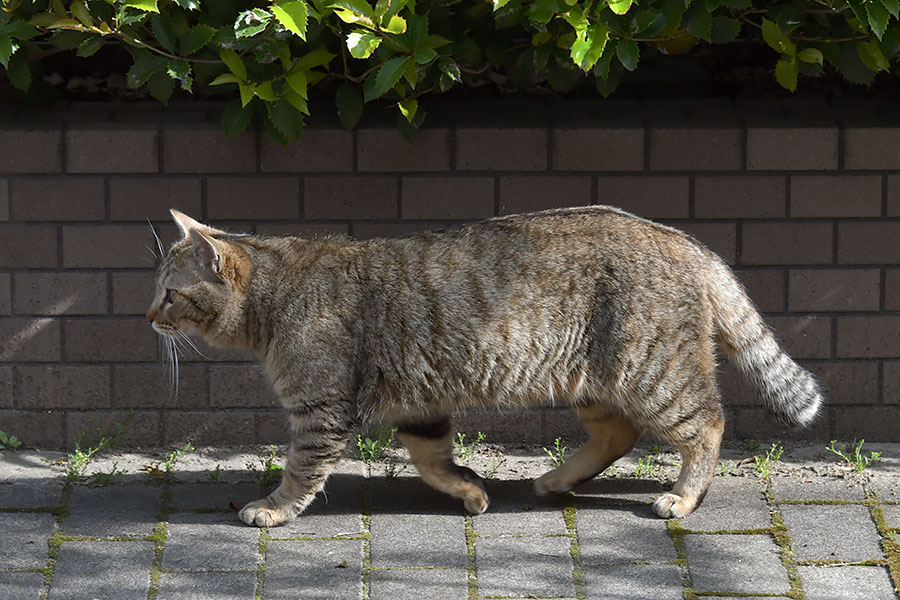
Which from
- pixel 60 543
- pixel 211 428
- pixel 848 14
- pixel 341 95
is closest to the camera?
pixel 60 543

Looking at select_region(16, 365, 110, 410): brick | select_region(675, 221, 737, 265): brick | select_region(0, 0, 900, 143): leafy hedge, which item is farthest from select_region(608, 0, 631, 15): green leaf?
select_region(16, 365, 110, 410): brick

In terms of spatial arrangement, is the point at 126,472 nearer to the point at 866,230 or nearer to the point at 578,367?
the point at 578,367

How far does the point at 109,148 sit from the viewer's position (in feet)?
18.0

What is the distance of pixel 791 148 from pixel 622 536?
1941mm

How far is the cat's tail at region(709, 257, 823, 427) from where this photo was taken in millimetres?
4973

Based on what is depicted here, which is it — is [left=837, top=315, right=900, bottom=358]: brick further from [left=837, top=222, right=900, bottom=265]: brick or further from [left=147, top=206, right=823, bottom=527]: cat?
[left=147, top=206, right=823, bottom=527]: cat

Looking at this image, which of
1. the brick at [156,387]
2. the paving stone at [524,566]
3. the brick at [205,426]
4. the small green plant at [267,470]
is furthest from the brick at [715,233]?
the brick at [156,387]

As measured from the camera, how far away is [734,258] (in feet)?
18.4

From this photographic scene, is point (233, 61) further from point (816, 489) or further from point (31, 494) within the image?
point (816, 489)

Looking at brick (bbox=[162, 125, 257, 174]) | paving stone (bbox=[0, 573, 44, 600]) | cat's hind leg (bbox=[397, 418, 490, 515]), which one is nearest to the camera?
paving stone (bbox=[0, 573, 44, 600])

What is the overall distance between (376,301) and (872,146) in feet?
7.67

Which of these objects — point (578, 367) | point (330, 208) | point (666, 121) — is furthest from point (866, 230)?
point (330, 208)

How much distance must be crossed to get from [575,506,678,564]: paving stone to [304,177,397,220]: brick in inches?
63.3

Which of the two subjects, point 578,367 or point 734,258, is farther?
point 734,258
